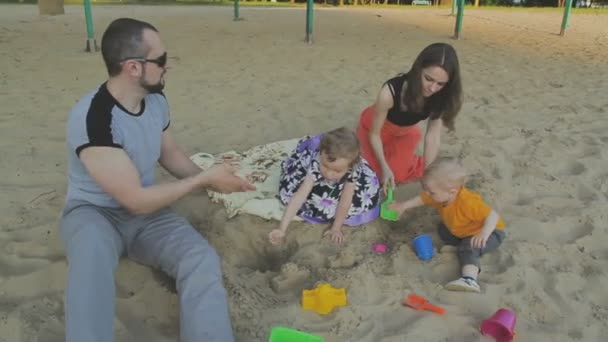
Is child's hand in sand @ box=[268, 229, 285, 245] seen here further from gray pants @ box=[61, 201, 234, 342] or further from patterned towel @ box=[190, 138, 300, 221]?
gray pants @ box=[61, 201, 234, 342]

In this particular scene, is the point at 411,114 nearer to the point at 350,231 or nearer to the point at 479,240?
the point at 350,231

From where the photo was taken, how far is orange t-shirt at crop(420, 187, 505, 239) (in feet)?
8.18

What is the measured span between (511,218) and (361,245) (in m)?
0.87

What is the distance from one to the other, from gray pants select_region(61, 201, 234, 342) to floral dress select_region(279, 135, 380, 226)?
705 mm

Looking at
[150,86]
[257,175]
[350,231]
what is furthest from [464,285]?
[150,86]

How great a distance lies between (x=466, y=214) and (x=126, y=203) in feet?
5.09

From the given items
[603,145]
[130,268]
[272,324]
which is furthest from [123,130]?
[603,145]

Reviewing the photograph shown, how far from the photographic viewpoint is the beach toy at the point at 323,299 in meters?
2.13

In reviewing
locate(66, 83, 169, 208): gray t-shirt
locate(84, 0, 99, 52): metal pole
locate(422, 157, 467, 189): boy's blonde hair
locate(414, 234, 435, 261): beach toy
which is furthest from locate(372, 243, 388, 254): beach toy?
locate(84, 0, 99, 52): metal pole

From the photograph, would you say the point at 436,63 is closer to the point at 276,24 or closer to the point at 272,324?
the point at 272,324

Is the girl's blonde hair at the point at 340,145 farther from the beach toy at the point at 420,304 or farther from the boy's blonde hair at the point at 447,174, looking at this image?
the beach toy at the point at 420,304

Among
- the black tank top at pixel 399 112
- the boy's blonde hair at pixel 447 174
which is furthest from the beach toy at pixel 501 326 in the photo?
the black tank top at pixel 399 112

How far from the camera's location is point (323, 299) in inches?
83.7

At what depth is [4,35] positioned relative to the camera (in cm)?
810
